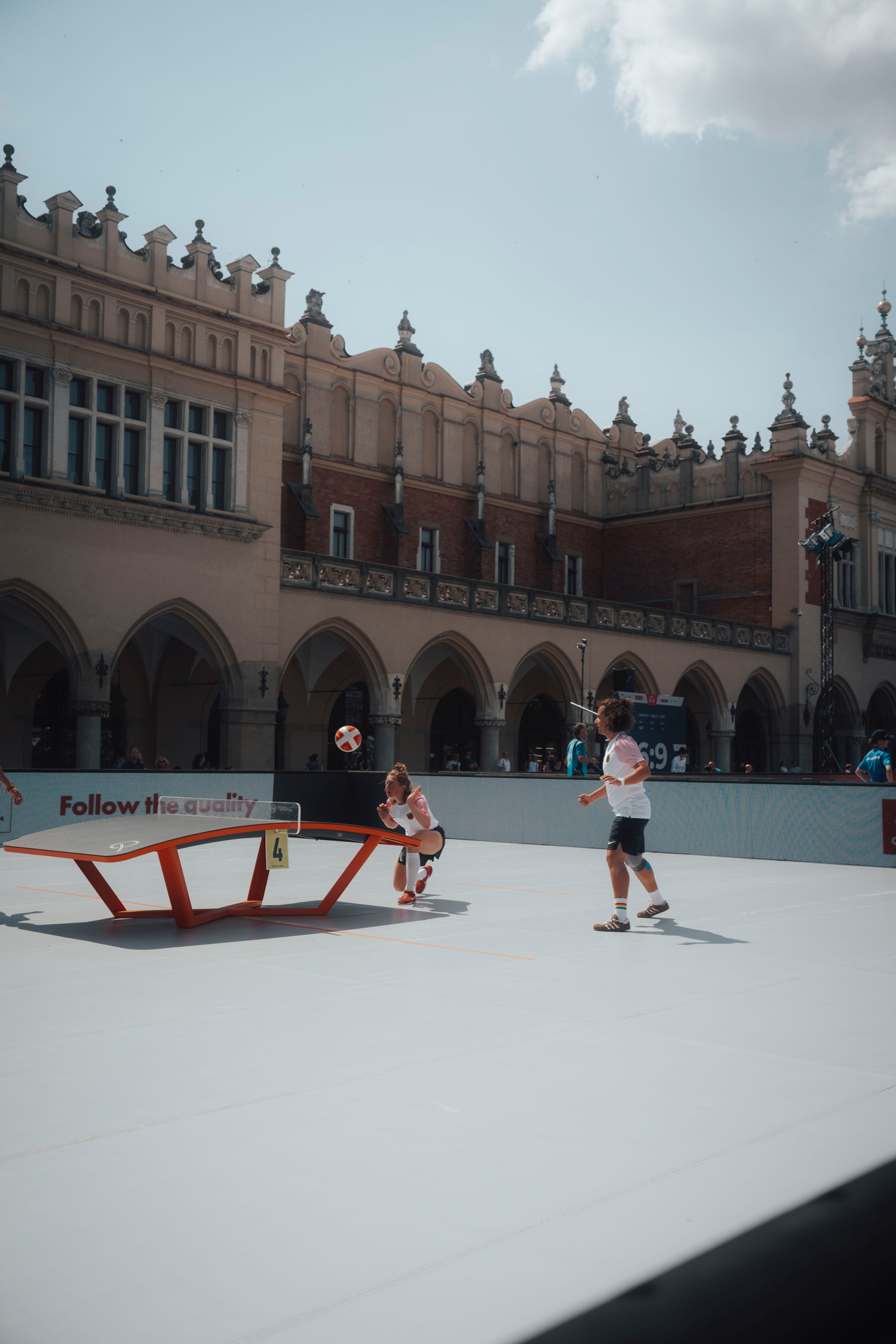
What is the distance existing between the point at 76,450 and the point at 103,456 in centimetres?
66

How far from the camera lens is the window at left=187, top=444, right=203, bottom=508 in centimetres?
2742

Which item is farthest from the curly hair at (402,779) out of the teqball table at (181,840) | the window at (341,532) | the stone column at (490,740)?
the window at (341,532)

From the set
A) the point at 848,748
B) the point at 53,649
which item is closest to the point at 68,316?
the point at 53,649

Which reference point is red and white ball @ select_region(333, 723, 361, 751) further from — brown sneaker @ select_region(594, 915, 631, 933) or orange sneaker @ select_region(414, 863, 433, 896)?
brown sneaker @ select_region(594, 915, 631, 933)

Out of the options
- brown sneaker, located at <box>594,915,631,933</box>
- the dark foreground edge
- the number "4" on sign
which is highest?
the number "4" on sign

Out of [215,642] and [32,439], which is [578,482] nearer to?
[215,642]

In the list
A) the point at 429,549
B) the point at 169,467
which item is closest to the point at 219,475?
the point at 169,467

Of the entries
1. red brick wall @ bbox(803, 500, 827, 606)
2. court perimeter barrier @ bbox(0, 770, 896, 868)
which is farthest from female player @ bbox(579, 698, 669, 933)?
red brick wall @ bbox(803, 500, 827, 606)

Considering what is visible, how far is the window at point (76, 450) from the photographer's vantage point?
25.4m

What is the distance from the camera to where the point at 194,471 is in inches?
1092

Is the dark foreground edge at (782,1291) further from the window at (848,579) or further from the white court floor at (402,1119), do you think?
the window at (848,579)

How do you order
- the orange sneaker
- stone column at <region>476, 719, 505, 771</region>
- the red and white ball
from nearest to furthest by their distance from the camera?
the orange sneaker
the red and white ball
stone column at <region>476, 719, 505, 771</region>

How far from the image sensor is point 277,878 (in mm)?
12133

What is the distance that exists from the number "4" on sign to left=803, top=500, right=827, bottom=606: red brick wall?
3501 cm
